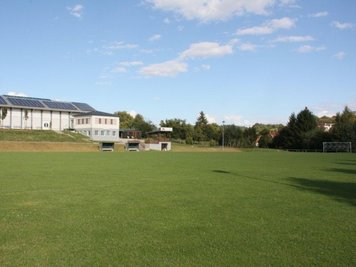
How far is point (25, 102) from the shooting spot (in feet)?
302

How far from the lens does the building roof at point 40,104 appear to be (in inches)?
3506

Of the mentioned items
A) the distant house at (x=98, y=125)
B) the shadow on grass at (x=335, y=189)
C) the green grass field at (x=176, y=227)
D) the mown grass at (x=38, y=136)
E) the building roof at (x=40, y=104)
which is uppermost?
the building roof at (x=40, y=104)

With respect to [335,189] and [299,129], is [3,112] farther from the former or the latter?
[335,189]

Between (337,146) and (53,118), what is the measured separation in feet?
206

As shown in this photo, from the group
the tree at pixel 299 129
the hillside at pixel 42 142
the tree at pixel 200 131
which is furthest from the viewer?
the tree at pixel 200 131

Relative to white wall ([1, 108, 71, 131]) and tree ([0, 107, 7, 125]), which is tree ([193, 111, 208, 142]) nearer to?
white wall ([1, 108, 71, 131])

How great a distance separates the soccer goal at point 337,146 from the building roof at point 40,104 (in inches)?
2192

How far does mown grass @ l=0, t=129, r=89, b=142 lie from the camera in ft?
240

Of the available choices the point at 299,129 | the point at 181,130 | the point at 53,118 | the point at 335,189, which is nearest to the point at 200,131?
the point at 181,130

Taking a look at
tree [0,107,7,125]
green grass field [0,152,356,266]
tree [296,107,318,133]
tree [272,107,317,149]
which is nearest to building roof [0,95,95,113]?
tree [0,107,7,125]

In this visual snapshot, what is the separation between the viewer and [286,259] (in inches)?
243

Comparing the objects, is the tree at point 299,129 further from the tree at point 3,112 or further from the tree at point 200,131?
the tree at point 3,112

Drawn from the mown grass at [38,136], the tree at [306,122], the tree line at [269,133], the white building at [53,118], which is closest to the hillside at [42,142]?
the mown grass at [38,136]

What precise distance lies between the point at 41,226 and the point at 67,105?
3700 inches
